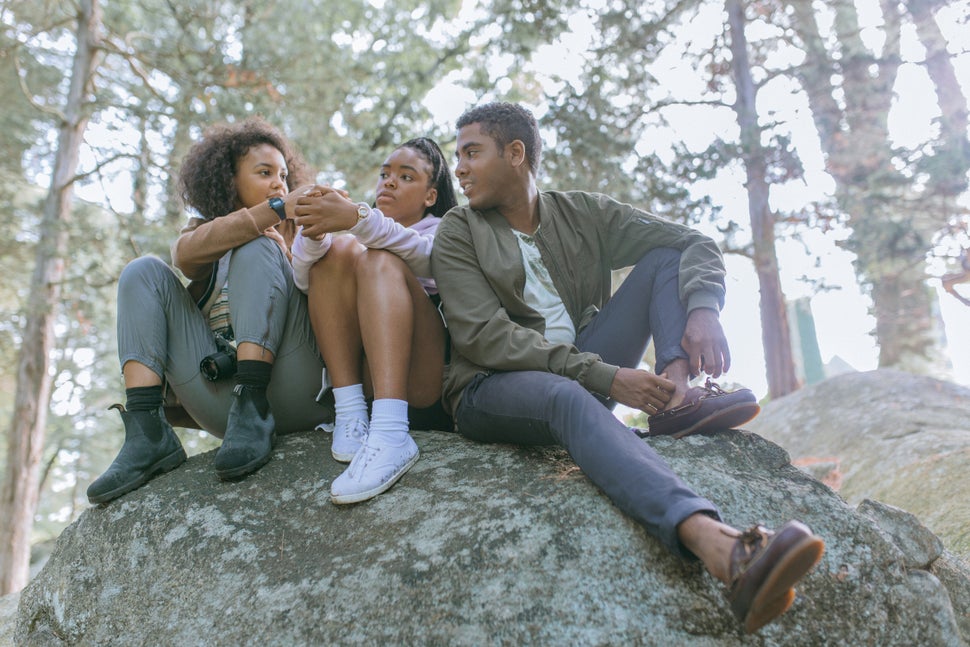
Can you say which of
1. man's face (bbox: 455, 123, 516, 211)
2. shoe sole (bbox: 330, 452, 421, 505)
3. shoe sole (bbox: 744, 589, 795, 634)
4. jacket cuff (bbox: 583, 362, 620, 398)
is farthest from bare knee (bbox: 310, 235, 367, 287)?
shoe sole (bbox: 744, 589, 795, 634)

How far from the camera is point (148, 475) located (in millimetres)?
2645

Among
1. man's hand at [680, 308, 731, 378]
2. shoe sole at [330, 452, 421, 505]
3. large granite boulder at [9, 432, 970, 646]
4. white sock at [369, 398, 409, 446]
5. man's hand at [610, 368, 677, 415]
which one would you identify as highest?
man's hand at [680, 308, 731, 378]

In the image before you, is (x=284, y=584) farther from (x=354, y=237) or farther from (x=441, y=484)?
(x=354, y=237)

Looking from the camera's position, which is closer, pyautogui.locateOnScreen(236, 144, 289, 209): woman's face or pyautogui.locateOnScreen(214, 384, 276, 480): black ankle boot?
pyautogui.locateOnScreen(214, 384, 276, 480): black ankle boot

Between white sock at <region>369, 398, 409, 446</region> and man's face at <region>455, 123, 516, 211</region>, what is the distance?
908 mm

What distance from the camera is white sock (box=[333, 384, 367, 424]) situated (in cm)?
271

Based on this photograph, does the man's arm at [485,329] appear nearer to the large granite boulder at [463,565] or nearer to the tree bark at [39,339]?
the large granite boulder at [463,565]

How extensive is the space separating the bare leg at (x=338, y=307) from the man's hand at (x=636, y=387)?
→ 3.23ft

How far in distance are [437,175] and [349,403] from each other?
4.12 ft

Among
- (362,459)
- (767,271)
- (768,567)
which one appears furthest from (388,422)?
(767,271)

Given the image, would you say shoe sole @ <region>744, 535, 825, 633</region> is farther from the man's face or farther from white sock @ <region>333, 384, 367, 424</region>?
the man's face

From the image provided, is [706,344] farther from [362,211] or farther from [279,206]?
[279,206]

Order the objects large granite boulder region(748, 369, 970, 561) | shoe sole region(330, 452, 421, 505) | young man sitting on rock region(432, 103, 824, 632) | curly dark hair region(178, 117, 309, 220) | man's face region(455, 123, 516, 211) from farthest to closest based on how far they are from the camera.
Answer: large granite boulder region(748, 369, 970, 561), curly dark hair region(178, 117, 309, 220), man's face region(455, 123, 516, 211), shoe sole region(330, 452, 421, 505), young man sitting on rock region(432, 103, 824, 632)

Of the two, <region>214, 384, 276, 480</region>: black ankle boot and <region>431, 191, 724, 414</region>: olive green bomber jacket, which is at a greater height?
<region>431, 191, 724, 414</region>: olive green bomber jacket
